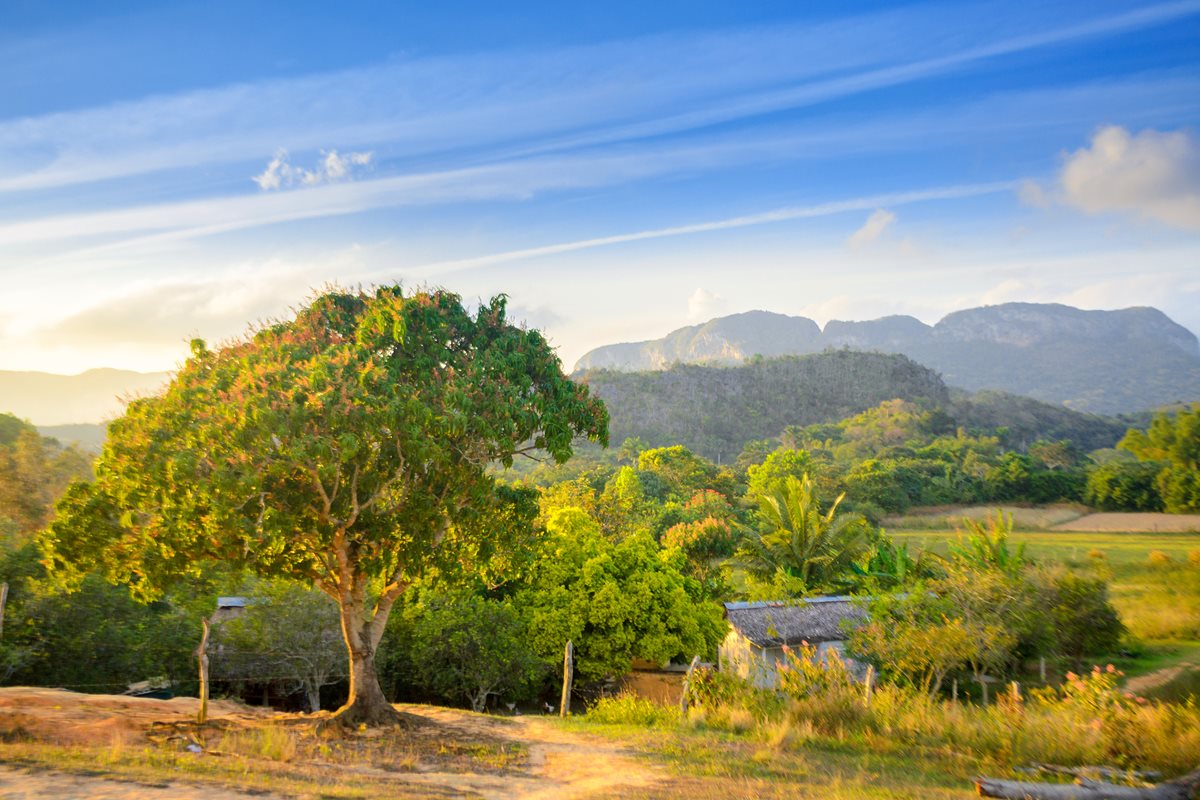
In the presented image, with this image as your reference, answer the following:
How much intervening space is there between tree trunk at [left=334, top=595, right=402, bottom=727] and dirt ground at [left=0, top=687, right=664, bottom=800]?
0.65 meters

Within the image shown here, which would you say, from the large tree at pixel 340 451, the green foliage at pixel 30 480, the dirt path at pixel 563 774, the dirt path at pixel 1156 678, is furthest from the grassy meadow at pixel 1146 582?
the green foliage at pixel 30 480

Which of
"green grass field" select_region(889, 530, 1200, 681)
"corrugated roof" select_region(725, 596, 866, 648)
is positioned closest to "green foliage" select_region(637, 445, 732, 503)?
"green grass field" select_region(889, 530, 1200, 681)

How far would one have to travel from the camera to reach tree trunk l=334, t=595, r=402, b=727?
1175cm

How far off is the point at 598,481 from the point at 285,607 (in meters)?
33.6

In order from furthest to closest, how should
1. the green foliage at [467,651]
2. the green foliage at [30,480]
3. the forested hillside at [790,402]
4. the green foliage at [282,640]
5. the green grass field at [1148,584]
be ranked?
the forested hillside at [790,402] → the green foliage at [30,480] → the green grass field at [1148,584] → the green foliage at [467,651] → the green foliage at [282,640]

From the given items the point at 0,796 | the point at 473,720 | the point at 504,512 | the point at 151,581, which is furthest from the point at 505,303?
the point at 0,796

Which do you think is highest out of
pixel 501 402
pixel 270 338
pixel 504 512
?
pixel 270 338

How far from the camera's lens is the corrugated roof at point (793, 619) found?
2184 cm

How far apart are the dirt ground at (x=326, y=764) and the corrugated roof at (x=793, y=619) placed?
973cm

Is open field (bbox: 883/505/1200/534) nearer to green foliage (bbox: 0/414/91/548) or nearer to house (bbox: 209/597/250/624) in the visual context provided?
house (bbox: 209/597/250/624)

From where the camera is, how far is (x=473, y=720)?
13898mm

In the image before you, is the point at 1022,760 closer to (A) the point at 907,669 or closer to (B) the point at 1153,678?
(A) the point at 907,669

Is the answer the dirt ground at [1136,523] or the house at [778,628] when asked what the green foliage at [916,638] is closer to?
the house at [778,628]

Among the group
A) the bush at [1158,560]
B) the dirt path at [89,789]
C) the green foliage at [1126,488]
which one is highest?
the green foliage at [1126,488]
